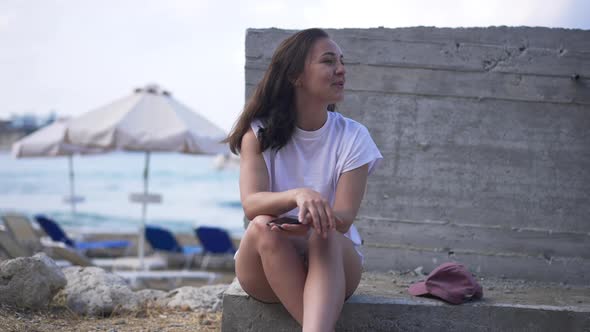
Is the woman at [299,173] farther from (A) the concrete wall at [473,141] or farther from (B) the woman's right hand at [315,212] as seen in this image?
(A) the concrete wall at [473,141]

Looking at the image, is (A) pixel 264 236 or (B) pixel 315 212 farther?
(A) pixel 264 236

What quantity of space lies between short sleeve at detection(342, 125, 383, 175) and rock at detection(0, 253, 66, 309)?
7.44ft

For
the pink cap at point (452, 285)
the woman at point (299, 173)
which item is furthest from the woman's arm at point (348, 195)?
the pink cap at point (452, 285)

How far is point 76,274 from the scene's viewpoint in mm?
5078

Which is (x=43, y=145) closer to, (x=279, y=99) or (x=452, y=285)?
(x=279, y=99)

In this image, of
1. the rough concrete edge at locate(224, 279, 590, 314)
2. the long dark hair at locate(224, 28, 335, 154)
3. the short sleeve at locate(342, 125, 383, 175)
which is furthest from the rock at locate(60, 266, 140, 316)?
the short sleeve at locate(342, 125, 383, 175)

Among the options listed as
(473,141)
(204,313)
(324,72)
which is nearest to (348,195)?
(324,72)

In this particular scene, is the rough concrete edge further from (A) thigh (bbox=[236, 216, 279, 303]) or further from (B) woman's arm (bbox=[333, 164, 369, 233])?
(B) woman's arm (bbox=[333, 164, 369, 233])

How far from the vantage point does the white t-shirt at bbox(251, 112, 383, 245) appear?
3258mm

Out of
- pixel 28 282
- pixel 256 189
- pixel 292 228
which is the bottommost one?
pixel 28 282

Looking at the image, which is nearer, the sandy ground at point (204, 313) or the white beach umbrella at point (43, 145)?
the sandy ground at point (204, 313)

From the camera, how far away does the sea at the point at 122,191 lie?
3092 cm

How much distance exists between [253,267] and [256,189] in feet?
1.18

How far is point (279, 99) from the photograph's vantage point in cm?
336
